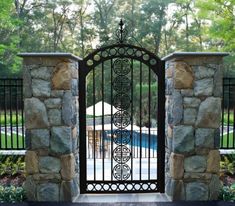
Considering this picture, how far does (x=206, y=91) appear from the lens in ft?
15.7

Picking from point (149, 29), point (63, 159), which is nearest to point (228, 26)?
point (63, 159)

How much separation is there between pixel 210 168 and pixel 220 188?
1.45 feet

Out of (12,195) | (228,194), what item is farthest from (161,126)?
(12,195)

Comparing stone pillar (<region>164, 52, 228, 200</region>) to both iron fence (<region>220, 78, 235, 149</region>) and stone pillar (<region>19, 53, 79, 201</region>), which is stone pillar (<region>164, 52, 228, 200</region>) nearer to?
iron fence (<region>220, 78, 235, 149</region>)

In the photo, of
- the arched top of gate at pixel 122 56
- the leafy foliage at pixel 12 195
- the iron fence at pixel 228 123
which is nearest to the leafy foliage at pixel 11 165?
the leafy foliage at pixel 12 195

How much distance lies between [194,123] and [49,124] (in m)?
2.25

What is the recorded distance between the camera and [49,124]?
189 inches

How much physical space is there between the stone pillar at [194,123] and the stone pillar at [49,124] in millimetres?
1599

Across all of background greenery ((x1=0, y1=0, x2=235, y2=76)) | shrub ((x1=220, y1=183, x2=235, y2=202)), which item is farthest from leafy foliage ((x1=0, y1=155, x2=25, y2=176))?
background greenery ((x1=0, y1=0, x2=235, y2=76))

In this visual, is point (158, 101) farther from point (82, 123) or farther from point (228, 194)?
point (228, 194)

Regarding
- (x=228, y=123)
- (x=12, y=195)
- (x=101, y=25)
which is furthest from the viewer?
(x=101, y=25)

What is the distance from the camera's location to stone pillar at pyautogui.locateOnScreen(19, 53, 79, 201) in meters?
4.74

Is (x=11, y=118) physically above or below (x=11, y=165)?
above

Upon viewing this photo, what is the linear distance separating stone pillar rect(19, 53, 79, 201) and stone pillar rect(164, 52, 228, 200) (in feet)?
5.24
